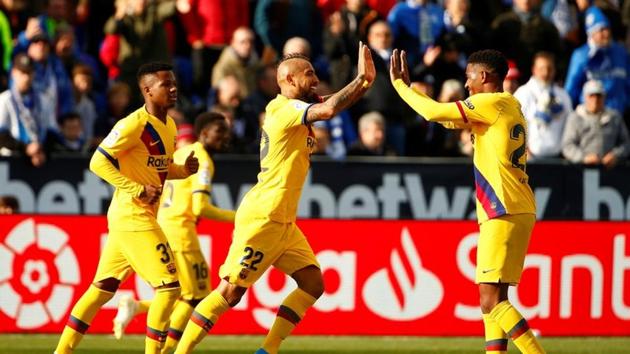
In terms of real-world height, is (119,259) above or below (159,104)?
below

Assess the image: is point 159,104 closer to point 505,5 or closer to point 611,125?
point 611,125

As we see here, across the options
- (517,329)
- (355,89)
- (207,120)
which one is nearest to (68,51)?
(207,120)

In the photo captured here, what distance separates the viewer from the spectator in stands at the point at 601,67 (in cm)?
1836

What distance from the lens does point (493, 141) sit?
35.0 feet

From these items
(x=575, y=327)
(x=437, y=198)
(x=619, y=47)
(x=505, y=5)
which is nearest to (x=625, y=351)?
(x=575, y=327)

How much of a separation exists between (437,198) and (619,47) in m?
3.82

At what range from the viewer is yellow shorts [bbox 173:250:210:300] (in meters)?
13.0

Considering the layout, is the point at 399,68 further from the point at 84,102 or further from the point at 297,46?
the point at 84,102

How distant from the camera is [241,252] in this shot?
10.9 meters

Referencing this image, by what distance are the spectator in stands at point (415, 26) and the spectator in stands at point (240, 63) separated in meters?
1.92

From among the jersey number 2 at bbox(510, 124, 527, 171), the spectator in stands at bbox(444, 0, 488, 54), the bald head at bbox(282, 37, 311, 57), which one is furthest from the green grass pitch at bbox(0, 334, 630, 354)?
the spectator in stands at bbox(444, 0, 488, 54)

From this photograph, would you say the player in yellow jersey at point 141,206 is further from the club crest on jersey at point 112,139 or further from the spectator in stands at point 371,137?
the spectator in stands at point 371,137

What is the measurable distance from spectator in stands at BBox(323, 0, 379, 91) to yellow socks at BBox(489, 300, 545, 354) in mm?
7532

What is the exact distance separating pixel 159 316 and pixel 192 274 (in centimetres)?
170
